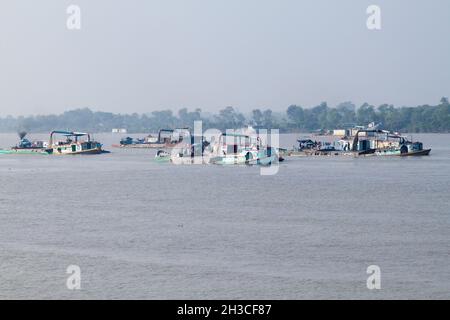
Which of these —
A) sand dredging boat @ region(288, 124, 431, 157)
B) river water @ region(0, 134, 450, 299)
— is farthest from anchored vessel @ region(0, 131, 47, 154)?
river water @ region(0, 134, 450, 299)

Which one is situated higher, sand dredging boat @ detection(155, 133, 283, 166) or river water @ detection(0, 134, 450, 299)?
sand dredging boat @ detection(155, 133, 283, 166)

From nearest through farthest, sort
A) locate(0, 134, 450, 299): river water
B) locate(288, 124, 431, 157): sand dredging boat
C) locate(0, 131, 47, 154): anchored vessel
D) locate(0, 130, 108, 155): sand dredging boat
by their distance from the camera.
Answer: locate(0, 134, 450, 299): river water → locate(288, 124, 431, 157): sand dredging boat → locate(0, 130, 108, 155): sand dredging boat → locate(0, 131, 47, 154): anchored vessel

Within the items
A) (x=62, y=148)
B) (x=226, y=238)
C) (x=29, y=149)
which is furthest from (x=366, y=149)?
(x=226, y=238)

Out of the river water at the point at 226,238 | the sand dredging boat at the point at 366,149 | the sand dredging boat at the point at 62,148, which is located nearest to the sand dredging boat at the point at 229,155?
the sand dredging boat at the point at 366,149

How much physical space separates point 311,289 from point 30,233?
13075mm

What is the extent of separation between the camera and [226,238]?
99.2 ft

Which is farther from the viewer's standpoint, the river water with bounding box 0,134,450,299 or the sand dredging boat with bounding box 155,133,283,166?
the sand dredging boat with bounding box 155,133,283,166

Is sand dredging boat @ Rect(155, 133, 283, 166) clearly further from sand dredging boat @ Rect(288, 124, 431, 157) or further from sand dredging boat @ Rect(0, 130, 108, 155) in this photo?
sand dredging boat @ Rect(0, 130, 108, 155)

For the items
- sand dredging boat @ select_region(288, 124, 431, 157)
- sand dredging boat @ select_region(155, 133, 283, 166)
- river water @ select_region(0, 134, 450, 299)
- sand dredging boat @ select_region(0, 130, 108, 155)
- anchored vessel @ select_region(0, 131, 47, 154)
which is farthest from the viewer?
anchored vessel @ select_region(0, 131, 47, 154)

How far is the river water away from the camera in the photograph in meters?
23.0

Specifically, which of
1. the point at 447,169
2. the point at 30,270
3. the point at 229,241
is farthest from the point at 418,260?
the point at 447,169

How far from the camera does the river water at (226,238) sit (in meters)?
23.0

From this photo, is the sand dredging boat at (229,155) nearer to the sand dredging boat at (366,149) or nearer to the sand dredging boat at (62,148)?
the sand dredging boat at (366,149)

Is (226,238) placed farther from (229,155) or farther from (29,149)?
(29,149)
